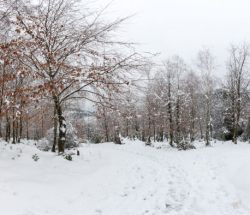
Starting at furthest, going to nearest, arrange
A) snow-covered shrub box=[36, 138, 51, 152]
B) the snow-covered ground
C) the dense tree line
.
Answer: the dense tree line
snow-covered shrub box=[36, 138, 51, 152]
the snow-covered ground

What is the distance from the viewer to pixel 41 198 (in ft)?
28.5

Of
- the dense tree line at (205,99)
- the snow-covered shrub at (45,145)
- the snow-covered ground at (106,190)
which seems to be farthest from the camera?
the dense tree line at (205,99)

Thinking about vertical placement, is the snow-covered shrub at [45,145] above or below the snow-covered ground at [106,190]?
above

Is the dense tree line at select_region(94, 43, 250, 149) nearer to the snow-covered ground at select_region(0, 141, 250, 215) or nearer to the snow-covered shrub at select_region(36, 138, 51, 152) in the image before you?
the snow-covered shrub at select_region(36, 138, 51, 152)

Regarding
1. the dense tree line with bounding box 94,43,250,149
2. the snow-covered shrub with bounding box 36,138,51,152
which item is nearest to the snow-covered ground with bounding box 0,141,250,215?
the snow-covered shrub with bounding box 36,138,51,152

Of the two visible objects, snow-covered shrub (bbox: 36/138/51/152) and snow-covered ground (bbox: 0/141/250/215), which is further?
snow-covered shrub (bbox: 36/138/51/152)

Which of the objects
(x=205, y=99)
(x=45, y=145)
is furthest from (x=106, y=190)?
(x=205, y=99)

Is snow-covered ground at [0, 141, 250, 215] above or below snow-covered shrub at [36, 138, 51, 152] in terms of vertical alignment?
below

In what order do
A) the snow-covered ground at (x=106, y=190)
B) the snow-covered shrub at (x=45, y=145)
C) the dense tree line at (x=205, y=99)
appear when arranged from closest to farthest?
the snow-covered ground at (x=106, y=190) → the snow-covered shrub at (x=45, y=145) → the dense tree line at (x=205, y=99)

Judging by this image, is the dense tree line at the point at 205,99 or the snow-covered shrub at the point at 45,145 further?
the dense tree line at the point at 205,99

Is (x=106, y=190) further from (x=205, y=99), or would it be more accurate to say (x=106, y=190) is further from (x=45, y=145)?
(x=205, y=99)

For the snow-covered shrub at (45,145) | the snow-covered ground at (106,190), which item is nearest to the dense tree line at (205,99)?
the snow-covered shrub at (45,145)

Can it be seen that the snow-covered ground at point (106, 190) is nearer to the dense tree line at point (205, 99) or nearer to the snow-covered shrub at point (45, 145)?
the snow-covered shrub at point (45, 145)

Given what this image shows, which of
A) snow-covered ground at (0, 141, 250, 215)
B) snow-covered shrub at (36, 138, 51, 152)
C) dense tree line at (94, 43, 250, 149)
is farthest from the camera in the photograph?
dense tree line at (94, 43, 250, 149)
